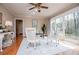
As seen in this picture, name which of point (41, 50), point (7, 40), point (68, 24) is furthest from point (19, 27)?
point (68, 24)

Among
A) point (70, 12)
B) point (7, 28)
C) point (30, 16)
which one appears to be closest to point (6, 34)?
point (7, 28)

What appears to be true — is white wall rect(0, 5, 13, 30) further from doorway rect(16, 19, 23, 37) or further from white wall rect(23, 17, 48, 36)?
white wall rect(23, 17, 48, 36)

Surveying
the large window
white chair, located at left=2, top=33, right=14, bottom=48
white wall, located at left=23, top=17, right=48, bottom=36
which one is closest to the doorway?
white wall, located at left=23, top=17, right=48, bottom=36

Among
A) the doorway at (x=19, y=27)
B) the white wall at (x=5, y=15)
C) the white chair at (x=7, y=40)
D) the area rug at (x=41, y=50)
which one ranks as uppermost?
the white wall at (x=5, y=15)

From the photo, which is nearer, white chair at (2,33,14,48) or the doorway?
the doorway

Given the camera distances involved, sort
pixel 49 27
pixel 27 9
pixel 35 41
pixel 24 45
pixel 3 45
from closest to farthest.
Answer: pixel 27 9 → pixel 49 27 → pixel 3 45 → pixel 24 45 → pixel 35 41

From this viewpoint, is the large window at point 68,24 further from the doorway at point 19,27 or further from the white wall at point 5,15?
the white wall at point 5,15

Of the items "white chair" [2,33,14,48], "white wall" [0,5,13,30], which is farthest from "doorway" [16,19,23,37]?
"white chair" [2,33,14,48]

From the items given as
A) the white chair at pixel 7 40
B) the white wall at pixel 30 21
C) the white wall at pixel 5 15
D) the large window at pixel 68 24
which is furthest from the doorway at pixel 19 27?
the large window at pixel 68 24

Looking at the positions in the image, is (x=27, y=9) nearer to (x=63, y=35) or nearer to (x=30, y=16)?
(x=30, y=16)

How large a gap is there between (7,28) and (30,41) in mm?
1269

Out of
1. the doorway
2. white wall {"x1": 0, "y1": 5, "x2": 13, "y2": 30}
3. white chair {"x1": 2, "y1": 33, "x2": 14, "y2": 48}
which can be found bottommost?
white chair {"x1": 2, "y1": 33, "x2": 14, "y2": 48}

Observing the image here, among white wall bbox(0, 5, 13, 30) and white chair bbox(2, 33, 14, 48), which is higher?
white wall bbox(0, 5, 13, 30)

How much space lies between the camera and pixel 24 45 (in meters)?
4.12
